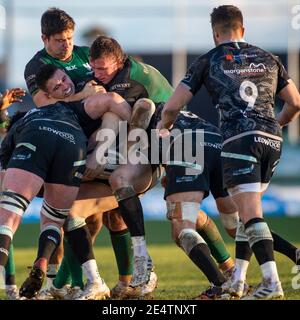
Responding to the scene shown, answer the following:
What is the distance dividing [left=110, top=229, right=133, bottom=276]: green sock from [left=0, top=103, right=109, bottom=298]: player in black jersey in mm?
888

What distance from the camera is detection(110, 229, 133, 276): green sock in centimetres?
865

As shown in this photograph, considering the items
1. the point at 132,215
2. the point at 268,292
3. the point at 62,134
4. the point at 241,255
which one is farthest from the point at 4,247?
the point at 268,292

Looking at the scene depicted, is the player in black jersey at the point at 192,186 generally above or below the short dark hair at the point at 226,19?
below

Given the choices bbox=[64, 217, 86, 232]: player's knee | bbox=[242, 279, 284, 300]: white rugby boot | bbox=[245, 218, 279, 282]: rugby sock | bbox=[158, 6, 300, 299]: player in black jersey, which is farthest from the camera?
bbox=[64, 217, 86, 232]: player's knee

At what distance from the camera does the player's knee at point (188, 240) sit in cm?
752

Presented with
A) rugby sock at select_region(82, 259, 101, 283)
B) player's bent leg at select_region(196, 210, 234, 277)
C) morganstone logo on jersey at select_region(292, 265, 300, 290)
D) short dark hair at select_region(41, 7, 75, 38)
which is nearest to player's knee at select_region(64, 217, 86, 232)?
rugby sock at select_region(82, 259, 101, 283)

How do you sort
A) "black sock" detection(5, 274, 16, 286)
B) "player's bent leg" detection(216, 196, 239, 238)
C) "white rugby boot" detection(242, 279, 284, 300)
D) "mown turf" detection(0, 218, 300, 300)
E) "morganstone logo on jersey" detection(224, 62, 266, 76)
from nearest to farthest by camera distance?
"white rugby boot" detection(242, 279, 284, 300) < "morganstone logo on jersey" detection(224, 62, 266, 76) < "black sock" detection(5, 274, 16, 286) < "player's bent leg" detection(216, 196, 239, 238) < "mown turf" detection(0, 218, 300, 300)

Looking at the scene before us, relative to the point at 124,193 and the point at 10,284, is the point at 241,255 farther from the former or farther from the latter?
the point at 10,284

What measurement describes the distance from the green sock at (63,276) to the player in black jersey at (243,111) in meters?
1.78

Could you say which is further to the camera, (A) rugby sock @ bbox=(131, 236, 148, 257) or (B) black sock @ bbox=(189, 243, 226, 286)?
(A) rugby sock @ bbox=(131, 236, 148, 257)

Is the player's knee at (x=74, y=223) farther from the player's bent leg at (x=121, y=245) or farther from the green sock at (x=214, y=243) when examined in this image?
the green sock at (x=214, y=243)

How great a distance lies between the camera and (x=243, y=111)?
7266 mm

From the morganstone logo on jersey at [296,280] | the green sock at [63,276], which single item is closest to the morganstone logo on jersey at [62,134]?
the green sock at [63,276]

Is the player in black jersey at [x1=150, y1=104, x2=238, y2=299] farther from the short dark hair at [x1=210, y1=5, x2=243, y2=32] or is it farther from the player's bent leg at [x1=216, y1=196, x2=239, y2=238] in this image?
the short dark hair at [x1=210, y1=5, x2=243, y2=32]
